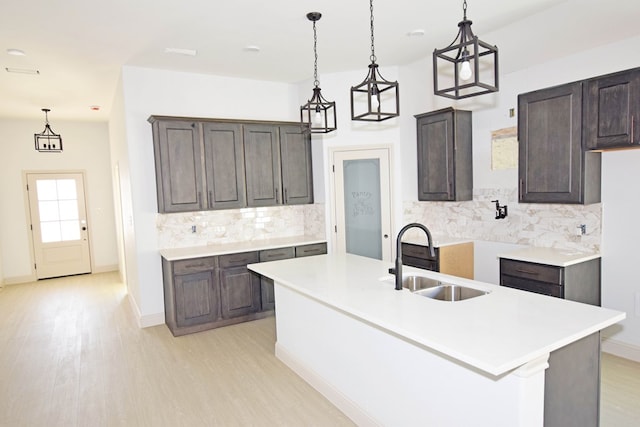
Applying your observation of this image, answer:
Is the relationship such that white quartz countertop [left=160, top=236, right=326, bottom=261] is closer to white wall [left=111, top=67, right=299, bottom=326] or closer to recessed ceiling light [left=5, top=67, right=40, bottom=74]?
white wall [left=111, top=67, right=299, bottom=326]

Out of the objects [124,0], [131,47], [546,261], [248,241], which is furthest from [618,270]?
[131,47]

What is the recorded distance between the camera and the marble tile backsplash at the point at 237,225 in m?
4.85

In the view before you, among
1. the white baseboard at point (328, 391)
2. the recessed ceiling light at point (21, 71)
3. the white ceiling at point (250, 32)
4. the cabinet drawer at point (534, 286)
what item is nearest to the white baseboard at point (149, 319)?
the white baseboard at point (328, 391)

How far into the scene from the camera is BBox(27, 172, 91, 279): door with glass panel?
294 inches

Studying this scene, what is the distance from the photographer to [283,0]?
314 cm

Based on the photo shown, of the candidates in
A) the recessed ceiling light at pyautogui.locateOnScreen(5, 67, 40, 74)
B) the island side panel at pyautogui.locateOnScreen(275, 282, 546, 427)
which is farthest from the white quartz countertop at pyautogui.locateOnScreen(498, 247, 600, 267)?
the recessed ceiling light at pyautogui.locateOnScreen(5, 67, 40, 74)

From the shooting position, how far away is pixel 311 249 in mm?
5086

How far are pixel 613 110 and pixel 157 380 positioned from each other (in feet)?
14.0

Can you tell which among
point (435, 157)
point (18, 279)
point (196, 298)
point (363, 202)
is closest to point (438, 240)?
point (435, 157)

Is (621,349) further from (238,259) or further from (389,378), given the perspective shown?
(238,259)

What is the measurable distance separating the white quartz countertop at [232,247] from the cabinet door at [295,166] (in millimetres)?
523

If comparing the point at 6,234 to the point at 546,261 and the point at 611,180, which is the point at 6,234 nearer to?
the point at 546,261

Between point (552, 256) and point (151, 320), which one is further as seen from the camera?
point (151, 320)

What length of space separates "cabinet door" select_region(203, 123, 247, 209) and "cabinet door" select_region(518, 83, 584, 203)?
10.1 feet
